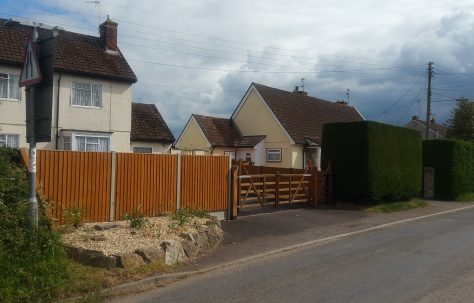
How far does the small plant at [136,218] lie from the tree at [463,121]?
37.8 meters

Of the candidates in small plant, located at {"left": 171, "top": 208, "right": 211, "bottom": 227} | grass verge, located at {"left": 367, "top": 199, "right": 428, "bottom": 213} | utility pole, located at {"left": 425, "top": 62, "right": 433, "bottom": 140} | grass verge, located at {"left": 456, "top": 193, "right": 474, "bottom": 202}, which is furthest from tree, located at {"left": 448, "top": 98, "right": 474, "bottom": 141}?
small plant, located at {"left": 171, "top": 208, "right": 211, "bottom": 227}

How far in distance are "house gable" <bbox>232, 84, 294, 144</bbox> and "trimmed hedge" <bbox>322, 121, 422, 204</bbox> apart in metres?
12.9

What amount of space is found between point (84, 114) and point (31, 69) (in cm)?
1750

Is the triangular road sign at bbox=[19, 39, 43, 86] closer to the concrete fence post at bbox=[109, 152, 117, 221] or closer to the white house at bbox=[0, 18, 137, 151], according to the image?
the concrete fence post at bbox=[109, 152, 117, 221]

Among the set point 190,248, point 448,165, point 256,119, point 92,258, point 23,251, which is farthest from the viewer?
point 256,119

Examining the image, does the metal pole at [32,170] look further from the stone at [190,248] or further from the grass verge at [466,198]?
the grass verge at [466,198]

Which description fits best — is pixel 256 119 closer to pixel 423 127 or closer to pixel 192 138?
pixel 192 138

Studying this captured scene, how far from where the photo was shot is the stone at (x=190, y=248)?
1001cm

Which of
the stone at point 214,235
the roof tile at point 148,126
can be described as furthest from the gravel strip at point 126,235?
the roof tile at point 148,126

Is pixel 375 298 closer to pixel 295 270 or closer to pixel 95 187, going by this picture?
pixel 295 270

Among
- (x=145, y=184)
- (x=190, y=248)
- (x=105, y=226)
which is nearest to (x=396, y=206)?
(x=145, y=184)

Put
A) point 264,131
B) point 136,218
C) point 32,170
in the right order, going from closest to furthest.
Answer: point 32,170 → point 136,218 → point 264,131

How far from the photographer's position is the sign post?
Result: 26.5 ft

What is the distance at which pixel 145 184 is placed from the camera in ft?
41.3
